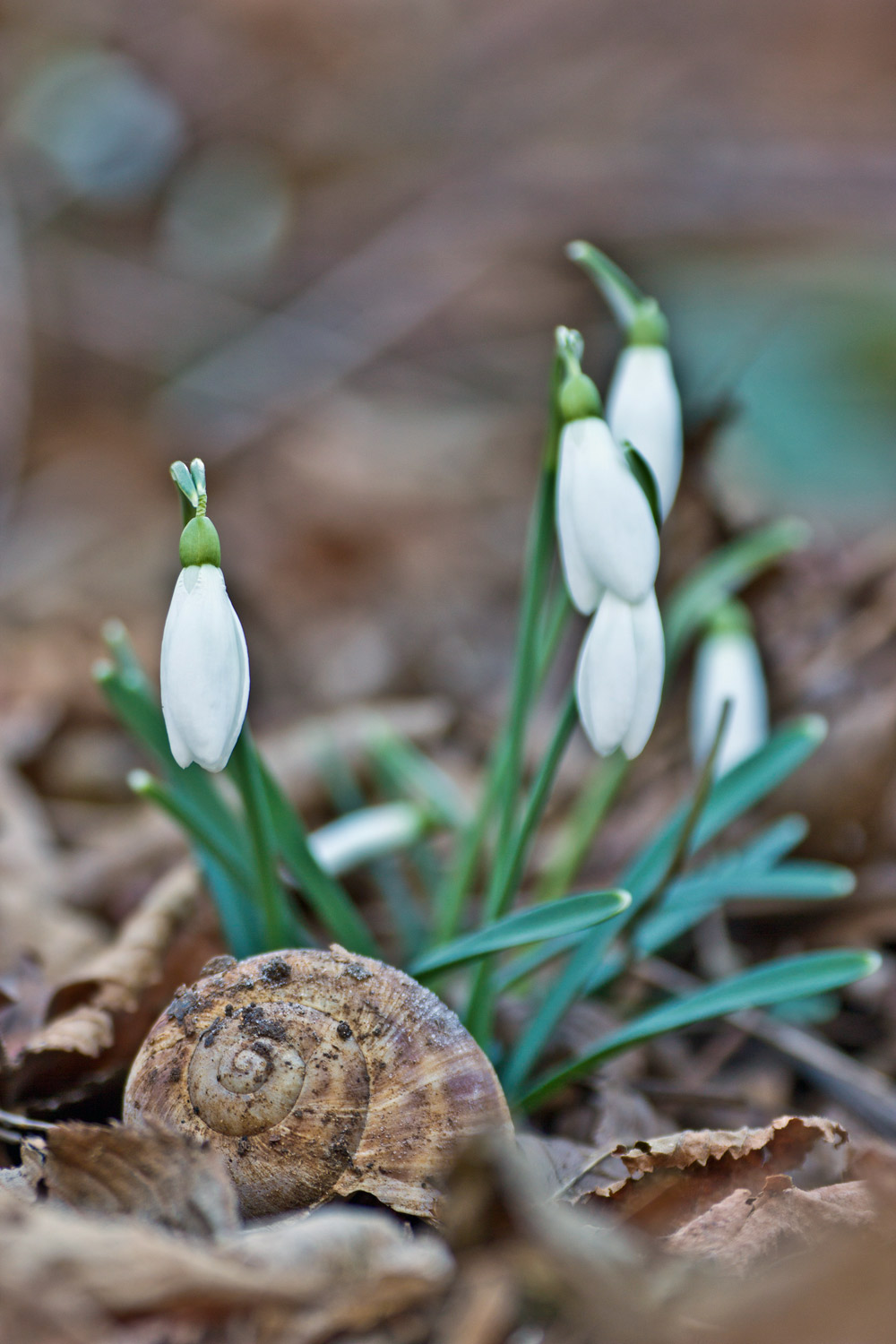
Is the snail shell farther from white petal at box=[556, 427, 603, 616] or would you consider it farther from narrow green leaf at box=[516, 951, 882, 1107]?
white petal at box=[556, 427, 603, 616]

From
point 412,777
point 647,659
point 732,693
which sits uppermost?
point 647,659

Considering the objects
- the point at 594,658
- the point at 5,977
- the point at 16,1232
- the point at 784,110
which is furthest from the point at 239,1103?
the point at 784,110

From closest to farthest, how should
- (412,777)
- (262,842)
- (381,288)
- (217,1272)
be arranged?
1. (217,1272)
2. (262,842)
3. (412,777)
4. (381,288)

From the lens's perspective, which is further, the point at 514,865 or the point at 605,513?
the point at 514,865

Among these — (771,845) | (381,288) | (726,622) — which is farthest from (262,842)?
(381,288)

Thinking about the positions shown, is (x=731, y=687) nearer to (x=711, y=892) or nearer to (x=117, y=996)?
(x=711, y=892)

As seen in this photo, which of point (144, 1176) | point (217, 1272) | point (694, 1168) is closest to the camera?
point (217, 1272)

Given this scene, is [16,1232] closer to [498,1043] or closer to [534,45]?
[498,1043]

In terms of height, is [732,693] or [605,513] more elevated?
[605,513]
